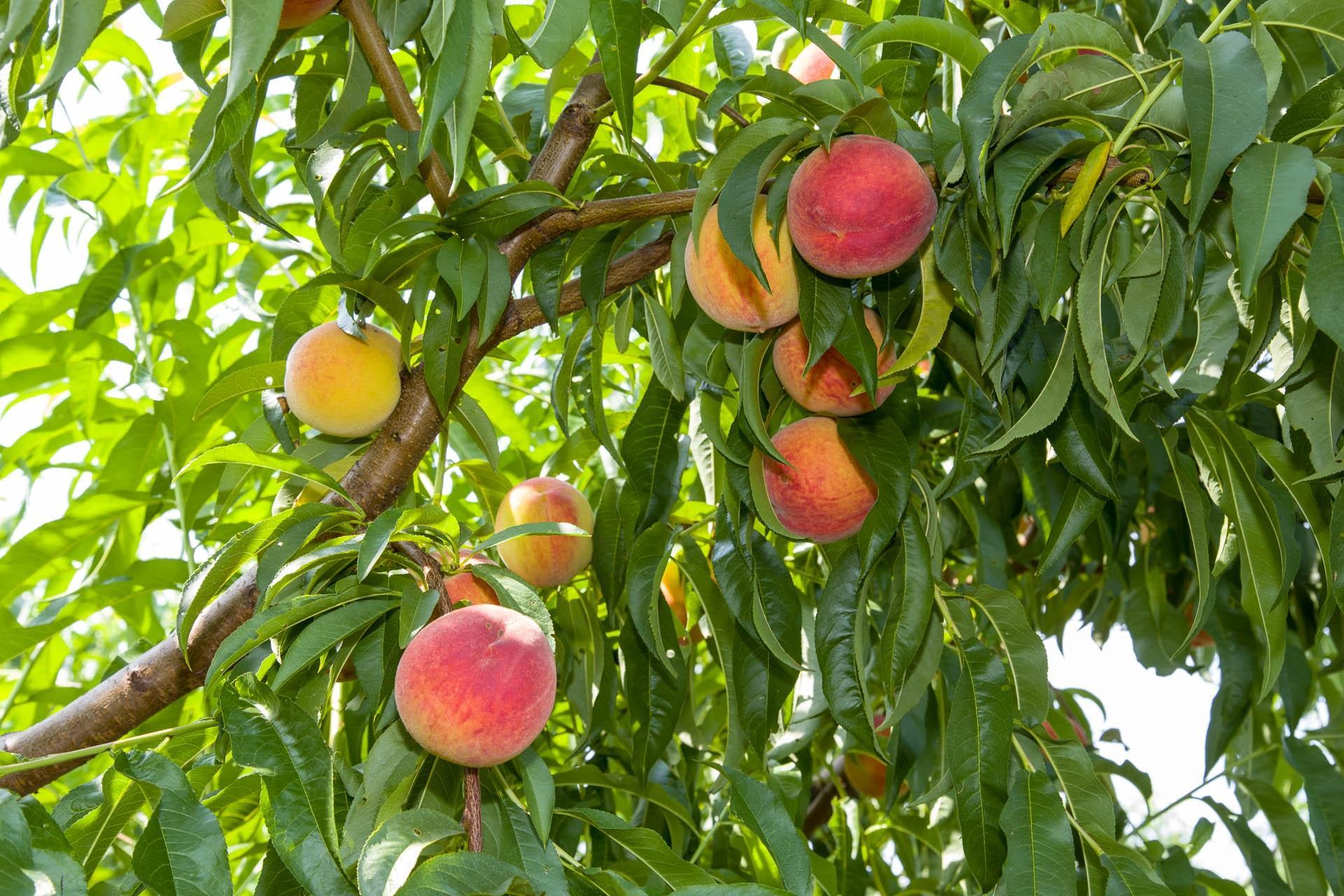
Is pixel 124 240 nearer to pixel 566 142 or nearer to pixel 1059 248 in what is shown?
pixel 566 142

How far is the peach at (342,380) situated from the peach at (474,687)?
38 centimetres

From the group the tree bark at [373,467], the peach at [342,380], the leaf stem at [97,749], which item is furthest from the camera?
the peach at [342,380]

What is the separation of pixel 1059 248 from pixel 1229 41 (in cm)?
18

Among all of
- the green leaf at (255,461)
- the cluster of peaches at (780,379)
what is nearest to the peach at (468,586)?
the cluster of peaches at (780,379)

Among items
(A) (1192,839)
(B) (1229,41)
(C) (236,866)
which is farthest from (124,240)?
(A) (1192,839)

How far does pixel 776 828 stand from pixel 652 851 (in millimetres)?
109

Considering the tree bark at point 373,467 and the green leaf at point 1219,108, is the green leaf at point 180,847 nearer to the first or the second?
the tree bark at point 373,467

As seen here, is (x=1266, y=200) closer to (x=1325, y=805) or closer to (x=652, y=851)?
(x=652, y=851)

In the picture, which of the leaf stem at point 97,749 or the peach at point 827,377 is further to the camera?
the peach at point 827,377

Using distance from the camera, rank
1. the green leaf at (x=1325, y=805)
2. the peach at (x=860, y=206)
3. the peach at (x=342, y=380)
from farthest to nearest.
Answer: the green leaf at (x=1325, y=805), the peach at (x=342, y=380), the peach at (x=860, y=206)

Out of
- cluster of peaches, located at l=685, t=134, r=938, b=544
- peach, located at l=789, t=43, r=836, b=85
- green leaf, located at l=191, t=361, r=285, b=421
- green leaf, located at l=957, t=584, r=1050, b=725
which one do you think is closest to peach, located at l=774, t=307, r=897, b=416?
cluster of peaches, located at l=685, t=134, r=938, b=544

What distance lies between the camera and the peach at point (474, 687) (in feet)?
→ 2.95

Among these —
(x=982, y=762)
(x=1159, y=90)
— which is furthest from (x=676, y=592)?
(x=1159, y=90)

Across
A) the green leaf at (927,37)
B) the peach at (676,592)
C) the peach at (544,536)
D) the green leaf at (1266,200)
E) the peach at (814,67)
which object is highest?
the green leaf at (927,37)
